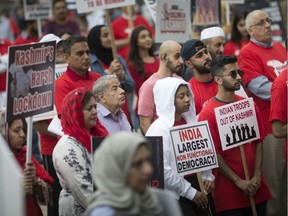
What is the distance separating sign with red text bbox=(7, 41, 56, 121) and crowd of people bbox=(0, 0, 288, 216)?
22 centimetres

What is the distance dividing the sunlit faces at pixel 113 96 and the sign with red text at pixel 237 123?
834 millimetres

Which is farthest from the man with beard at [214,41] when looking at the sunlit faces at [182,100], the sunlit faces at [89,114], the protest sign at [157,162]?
the sunlit faces at [89,114]

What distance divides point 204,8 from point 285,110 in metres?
4.51

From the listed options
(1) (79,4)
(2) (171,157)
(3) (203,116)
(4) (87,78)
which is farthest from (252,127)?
(1) (79,4)

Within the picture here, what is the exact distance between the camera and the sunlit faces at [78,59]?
9.61 m

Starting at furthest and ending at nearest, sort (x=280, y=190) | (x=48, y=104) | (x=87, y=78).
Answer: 1. (x=280, y=190)
2. (x=87, y=78)
3. (x=48, y=104)

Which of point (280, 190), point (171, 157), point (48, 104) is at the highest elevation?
point (48, 104)

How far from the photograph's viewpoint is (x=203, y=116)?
8.95 metres

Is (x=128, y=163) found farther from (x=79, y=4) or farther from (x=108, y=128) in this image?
(x=79, y=4)

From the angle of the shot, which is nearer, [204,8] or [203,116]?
[203,116]

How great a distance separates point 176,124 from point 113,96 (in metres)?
0.59

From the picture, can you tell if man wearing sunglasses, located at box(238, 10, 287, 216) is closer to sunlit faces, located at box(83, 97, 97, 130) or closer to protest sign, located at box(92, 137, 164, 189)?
protest sign, located at box(92, 137, 164, 189)

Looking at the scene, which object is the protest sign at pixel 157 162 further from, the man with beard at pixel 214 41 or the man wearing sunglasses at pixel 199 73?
the man with beard at pixel 214 41

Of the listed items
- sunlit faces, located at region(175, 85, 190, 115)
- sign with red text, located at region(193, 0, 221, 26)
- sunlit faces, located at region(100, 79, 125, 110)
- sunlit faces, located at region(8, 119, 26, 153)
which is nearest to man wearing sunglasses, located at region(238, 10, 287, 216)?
sunlit faces, located at region(175, 85, 190, 115)
